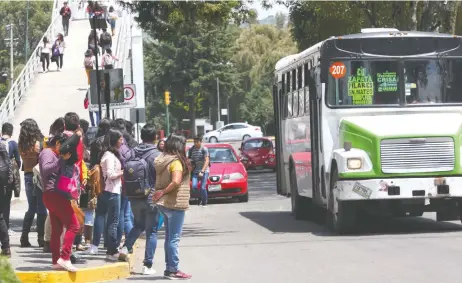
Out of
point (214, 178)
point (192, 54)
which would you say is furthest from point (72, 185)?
point (192, 54)

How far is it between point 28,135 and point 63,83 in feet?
95.7

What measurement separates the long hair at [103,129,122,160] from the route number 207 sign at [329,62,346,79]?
16.7ft

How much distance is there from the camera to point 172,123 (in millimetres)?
108188

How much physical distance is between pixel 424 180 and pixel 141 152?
555 centimetres

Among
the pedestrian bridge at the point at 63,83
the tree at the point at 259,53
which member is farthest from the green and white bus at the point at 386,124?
the tree at the point at 259,53

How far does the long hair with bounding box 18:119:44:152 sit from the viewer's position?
1605 centimetres

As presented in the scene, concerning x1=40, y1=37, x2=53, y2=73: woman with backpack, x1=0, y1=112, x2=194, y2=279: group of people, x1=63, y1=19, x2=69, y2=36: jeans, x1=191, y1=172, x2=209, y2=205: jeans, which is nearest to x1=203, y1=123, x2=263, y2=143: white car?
x1=63, y1=19, x2=69, y2=36: jeans

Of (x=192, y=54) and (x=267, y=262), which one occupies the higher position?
(x=192, y=54)

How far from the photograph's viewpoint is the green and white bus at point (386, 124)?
17.4 m

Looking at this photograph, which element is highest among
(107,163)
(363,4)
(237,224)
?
(363,4)

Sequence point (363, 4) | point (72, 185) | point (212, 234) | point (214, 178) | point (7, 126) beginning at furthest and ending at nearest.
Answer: point (363, 4)
point (214, 178)
point (212, 234)
point (7, 126)
point (72, 185)

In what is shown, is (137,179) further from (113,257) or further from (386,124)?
(386,124)

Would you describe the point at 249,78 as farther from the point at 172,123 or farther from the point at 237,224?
the point at 237,224

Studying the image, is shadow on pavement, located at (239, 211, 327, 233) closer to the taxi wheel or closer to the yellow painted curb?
the taxi wheel
